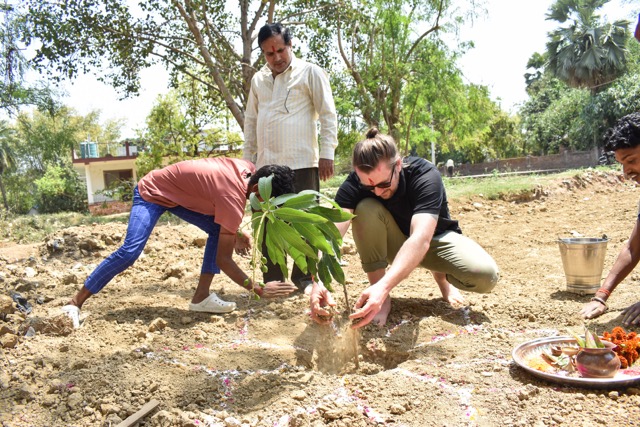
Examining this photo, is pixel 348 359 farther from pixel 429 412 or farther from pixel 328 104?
pixel 328 104

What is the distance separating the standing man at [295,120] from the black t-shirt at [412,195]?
2.08 feet

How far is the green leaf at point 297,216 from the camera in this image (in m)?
2.06

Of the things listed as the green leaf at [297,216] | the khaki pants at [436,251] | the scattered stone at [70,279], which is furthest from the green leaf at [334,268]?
the scattered stone at [70,279]

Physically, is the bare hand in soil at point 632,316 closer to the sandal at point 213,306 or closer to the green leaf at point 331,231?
the green leaf at point 331,231

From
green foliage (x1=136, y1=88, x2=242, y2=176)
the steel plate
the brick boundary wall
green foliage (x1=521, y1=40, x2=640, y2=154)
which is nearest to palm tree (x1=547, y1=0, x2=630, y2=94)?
green foliage (x1=521, y1=40, x2=640, y2=154)

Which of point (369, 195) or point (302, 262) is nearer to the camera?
point (302, 262)

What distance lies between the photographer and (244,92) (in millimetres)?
9266

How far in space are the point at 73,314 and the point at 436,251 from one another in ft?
6.60

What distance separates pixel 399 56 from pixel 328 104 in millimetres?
10053

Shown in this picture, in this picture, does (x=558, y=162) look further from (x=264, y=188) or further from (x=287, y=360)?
(x=264, y=188)

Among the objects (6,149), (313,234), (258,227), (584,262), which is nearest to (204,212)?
(258,227)

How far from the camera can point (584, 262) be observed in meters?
3.24

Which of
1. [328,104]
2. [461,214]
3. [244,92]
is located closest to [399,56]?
[244,92]

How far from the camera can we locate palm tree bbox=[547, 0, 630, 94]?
2208 centimetres
